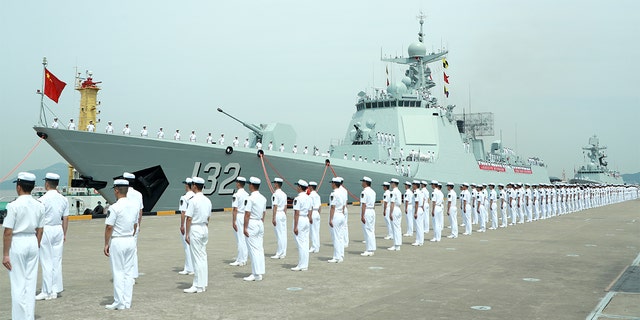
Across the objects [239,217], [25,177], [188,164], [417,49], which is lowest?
[239,217]

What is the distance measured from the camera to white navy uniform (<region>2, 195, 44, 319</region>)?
448 cm

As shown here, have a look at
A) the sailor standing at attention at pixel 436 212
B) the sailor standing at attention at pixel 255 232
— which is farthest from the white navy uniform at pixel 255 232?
the sailor standing at attention at pixel 436 212

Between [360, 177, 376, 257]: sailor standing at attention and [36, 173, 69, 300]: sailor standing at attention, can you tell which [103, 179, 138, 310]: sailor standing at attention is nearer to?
[36, 173, 69, 300]: sailor standing at attention

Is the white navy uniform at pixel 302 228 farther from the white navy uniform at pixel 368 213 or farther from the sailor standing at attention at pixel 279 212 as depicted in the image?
the white navy uniform at pixel 368 213

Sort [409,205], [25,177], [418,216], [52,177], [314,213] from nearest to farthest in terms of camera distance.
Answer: [25,177], [52,177], [314,213], [418,216], [409,205]

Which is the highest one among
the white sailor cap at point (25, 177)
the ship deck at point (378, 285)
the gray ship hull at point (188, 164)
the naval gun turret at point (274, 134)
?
the naval gun turret at point (274, 134)

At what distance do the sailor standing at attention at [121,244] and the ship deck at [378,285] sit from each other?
17 cm

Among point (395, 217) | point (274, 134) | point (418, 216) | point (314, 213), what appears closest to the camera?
point (314, 213)

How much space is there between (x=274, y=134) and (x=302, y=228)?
15.3m

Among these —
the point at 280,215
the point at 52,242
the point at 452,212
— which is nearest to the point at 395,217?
the point at 280,215

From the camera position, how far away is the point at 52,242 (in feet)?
20.3

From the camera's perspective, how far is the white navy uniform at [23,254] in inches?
176

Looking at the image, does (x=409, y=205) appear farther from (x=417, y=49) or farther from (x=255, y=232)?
(x=417, y=49)

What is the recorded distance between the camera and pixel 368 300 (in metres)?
5.80
